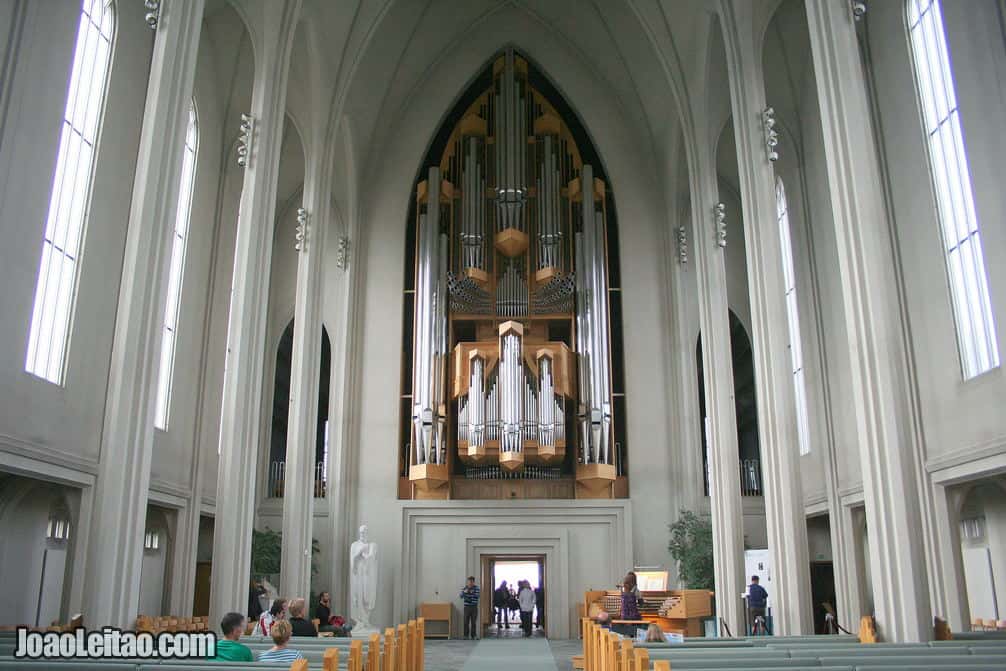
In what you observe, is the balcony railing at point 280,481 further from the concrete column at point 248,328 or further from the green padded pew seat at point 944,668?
the green padded pew seat at point 944,668

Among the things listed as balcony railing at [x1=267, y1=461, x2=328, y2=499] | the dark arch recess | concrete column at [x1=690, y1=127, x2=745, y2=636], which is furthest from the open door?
concrete column at [x1=690, y1=127, x2=745, y2=636]

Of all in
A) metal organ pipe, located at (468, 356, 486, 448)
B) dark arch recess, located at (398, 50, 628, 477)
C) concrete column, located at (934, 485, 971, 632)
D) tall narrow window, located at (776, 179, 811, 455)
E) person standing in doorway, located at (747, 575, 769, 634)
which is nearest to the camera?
concrete column, located at (934, 485, 971, 632)

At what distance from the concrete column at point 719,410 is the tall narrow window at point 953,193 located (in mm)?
4089

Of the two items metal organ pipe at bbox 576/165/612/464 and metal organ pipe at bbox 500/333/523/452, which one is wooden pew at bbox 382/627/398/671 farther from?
metal organ pipe at bbox 576/165/612/464

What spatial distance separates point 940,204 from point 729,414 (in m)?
4.61

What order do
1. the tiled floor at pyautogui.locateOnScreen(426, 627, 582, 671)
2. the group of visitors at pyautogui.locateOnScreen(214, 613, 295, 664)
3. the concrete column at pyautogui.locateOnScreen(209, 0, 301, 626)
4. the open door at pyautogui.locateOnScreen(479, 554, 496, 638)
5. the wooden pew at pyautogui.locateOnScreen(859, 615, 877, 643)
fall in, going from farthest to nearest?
the open door at pyautogui.locateOnScreen(479, 554, 496, 638) < the concrete column at pyautogui.locateOnScreen(209, 0, 301, 626) < the tiled floor at pyautogui.locateOnScreen(426, 627, 582, 671) < the wooden pew at pyautogui.locateOnScreen(859, 615, 877, 643) < the group of visitors at pyautogui.locateOnScreen(214, 613, 295, 664)

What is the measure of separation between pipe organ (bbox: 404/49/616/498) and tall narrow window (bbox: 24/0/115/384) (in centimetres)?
798

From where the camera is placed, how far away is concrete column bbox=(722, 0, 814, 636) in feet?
37.2

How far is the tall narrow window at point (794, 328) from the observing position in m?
17.0

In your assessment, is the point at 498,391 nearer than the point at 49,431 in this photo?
No

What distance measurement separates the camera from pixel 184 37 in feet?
34.5

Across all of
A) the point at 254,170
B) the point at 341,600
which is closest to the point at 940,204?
the point at 254,170

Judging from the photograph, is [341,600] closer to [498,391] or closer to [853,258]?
[498,391]

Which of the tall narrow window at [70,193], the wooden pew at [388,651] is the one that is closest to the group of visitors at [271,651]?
the wooden pew at [388,651]
